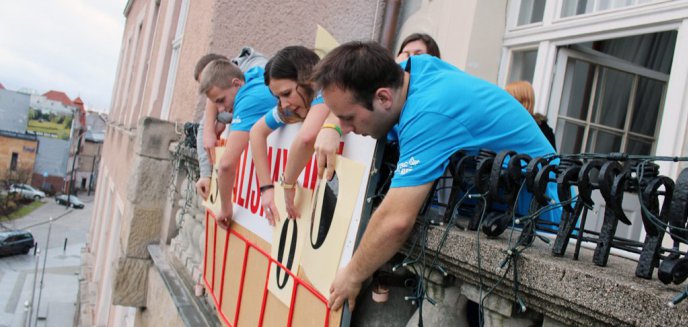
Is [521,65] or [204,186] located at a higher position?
[521,65]

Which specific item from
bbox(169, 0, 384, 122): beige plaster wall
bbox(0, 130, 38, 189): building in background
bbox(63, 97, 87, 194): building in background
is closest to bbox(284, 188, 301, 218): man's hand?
bbox(169, 0, 384, 122): beige plaster wall

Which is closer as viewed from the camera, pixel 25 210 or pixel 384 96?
pixel 384 96

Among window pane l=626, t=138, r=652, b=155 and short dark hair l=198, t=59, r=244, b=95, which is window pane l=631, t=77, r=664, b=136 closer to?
window pane l=626, t=138, r=652, b=155

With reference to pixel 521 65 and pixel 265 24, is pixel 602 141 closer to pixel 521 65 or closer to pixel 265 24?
pixel 521 65

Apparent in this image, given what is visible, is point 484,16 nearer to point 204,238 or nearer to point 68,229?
point 204,238

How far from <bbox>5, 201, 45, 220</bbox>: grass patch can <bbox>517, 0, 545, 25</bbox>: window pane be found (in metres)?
43.4

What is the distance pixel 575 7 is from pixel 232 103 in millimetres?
2712

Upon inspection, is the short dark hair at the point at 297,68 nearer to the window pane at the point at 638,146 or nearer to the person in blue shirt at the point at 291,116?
the person in blue shirt at the point at 291,116

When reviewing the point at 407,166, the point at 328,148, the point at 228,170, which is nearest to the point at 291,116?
the point at 328,148

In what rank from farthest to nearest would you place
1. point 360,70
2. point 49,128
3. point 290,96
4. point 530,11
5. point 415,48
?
point 49,128, point 530,11, point 415,48, point 290,96, point 360,70

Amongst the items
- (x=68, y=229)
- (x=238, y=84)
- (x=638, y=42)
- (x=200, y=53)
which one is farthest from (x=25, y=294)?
(x=638, y=42)

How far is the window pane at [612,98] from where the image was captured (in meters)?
4.52

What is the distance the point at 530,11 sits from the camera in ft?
15.3

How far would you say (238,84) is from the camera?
3863mm
